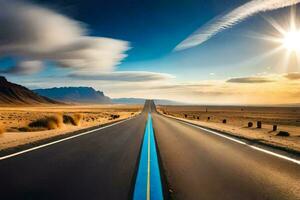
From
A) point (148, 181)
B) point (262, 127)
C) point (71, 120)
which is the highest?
point (71, 120)

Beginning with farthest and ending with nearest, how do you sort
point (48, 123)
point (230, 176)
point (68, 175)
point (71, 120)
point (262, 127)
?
point (262, 127), point (71, 120), point (48, 123), point (230, 176), point (68, 175)

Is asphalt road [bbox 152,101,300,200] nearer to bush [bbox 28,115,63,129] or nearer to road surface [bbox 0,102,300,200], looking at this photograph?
road surface [bbox 0,102,300,200]

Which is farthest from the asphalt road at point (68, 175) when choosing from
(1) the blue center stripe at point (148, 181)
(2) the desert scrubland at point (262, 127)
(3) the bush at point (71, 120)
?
(3) the bush at point (71, 120)

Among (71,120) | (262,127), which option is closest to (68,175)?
(71,120)

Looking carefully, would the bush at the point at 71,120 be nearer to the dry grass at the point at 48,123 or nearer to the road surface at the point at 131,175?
the dry grass at the point at 48,123

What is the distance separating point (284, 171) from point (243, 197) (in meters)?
3.12

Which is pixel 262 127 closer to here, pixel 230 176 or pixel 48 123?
pixel 48 123

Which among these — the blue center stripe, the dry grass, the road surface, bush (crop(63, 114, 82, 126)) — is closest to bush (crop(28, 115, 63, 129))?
the dry grass

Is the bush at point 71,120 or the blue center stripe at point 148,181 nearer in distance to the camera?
the blue center stripe at point 148,181

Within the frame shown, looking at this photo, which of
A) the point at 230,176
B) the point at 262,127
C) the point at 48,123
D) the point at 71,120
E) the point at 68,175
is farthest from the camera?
the point at 262,127

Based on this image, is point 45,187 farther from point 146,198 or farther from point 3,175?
point 146,198

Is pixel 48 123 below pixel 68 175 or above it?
above

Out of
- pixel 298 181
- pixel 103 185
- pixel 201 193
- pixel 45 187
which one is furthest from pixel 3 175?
pixel 298 181

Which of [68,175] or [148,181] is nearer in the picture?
[148,181]
